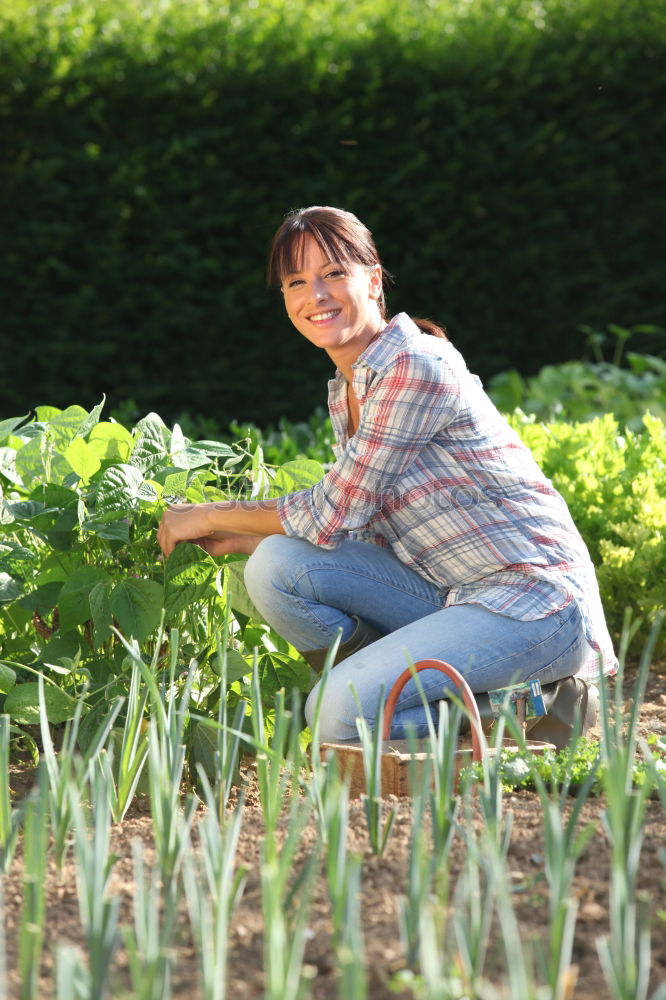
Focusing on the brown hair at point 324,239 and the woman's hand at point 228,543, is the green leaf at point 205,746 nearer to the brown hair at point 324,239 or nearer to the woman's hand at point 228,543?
the woman's hand at point 228,543

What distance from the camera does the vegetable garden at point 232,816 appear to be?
1.26 m

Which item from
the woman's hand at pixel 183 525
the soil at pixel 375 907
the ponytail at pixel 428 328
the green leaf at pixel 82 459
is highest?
the ponytail at pixel 428 328

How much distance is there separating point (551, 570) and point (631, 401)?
284 centimetres

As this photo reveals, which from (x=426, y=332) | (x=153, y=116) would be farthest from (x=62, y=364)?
(x=426, y=332)

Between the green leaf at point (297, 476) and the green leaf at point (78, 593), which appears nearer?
the green leaf at point (78, 593)

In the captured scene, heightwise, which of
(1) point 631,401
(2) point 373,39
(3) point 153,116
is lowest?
(1) point 631,401

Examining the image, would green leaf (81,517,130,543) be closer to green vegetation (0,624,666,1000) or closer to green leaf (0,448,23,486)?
green leaf (0,448,23,486)

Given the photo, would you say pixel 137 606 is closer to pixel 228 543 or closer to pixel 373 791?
pixel 228 543

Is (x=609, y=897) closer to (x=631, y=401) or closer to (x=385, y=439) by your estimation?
(x=385, y=439)

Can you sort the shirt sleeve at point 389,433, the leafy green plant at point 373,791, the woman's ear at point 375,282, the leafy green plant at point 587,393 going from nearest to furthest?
1. the leafy green plant at point 373,791
2. the shirt sleeve at point 389,433
3. the woman's ear at point 375,282
4. the leafy green plant at point 587,393

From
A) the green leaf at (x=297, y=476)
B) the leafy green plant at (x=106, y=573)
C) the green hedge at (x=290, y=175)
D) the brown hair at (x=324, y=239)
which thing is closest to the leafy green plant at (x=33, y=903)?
the leafy green plant at (x=106, y=573)

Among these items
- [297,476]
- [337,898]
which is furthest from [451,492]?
[337,898]

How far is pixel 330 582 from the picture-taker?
2432 mm

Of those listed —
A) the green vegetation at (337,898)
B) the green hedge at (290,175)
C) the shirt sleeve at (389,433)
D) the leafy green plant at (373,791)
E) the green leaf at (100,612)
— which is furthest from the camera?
the green hedge at (290,175)
